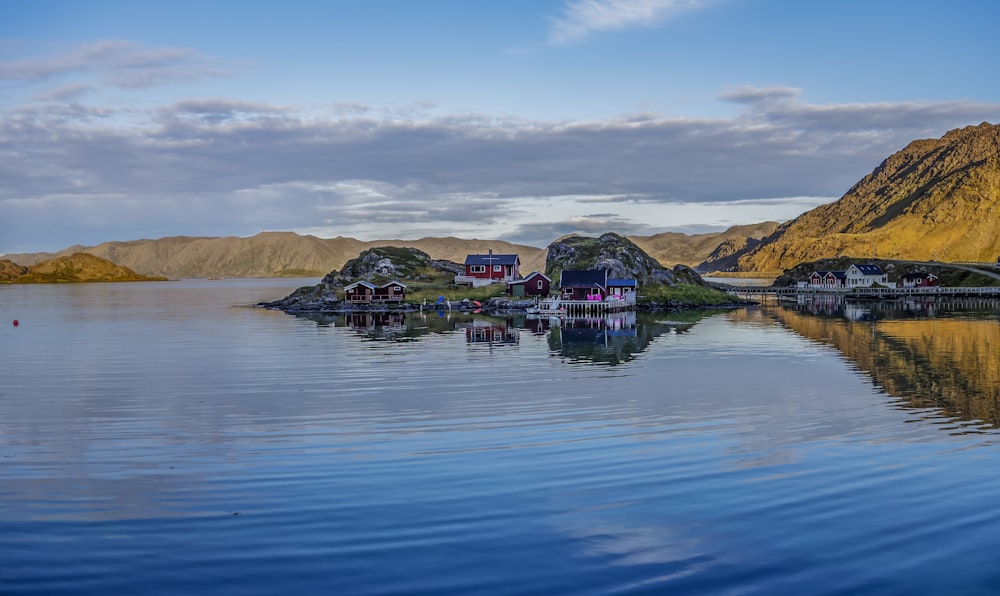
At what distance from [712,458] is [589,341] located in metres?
45.4

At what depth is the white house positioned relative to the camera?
174 meters

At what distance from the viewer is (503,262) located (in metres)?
136

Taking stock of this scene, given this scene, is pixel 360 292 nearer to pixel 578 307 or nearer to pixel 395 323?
pixel 395 323

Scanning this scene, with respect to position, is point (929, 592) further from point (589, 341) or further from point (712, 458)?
point (589, 341)

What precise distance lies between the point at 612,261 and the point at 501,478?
119109 mm

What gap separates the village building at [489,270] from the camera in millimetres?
135125

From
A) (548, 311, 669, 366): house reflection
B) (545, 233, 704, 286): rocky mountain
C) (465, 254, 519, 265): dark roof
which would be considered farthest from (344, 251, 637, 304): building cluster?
(548, 311, 669, 366): house reflection

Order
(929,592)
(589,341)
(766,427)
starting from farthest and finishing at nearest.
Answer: (589,341) < (766,427) < (929,592)

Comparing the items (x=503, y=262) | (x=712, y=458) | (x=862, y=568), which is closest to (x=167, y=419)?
(x=712, y=458)

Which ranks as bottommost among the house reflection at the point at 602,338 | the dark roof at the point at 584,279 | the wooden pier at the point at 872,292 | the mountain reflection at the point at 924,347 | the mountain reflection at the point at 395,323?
the mountain reflection at the point at 924,347

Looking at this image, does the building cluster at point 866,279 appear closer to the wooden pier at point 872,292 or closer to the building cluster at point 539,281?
the wooden pier at point 872,292

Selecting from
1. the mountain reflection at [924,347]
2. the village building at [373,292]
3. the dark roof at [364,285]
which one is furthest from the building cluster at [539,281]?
the mountain reflection at [924,347]

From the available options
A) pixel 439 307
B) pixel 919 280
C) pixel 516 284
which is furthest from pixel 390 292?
pixel 919 280

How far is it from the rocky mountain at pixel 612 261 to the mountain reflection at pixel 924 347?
24.7 m
